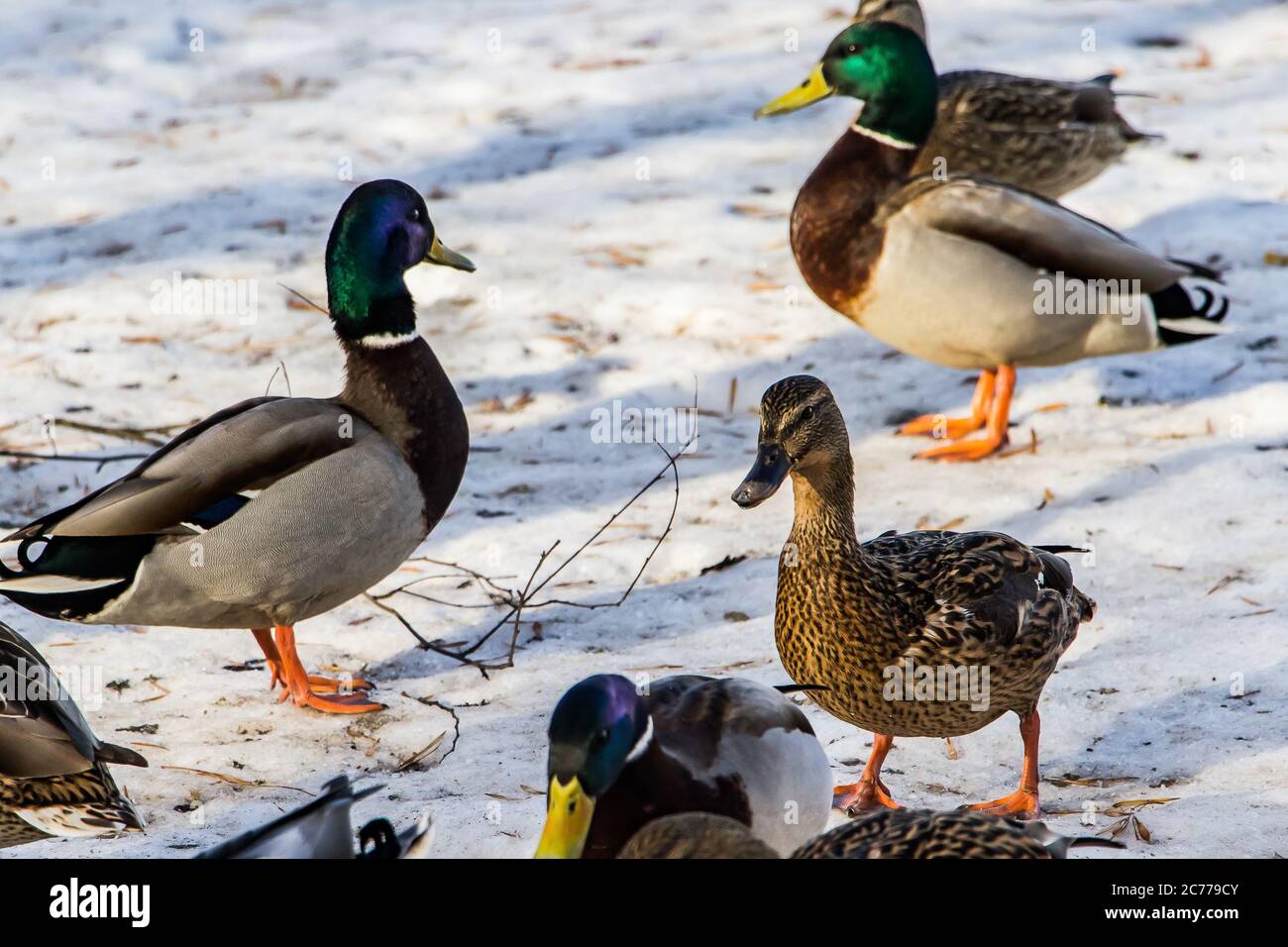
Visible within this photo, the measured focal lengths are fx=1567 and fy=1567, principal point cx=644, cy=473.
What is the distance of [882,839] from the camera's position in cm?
278

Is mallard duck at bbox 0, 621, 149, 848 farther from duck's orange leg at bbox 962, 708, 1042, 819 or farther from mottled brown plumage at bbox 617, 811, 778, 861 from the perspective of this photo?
duck's orange leg at bbox 962, 708, 1042, 819

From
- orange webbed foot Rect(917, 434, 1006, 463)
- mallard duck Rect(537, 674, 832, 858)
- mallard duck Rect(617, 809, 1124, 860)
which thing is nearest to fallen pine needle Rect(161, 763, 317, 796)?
mallard duck Rect(537, 674, 832, 858)

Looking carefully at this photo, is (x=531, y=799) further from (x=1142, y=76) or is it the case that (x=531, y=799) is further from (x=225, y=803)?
(x=1142, y=76)

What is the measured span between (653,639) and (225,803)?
4.64ft

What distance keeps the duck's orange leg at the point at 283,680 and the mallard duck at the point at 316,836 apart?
1769mm

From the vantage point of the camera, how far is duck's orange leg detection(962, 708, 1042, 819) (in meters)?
3.69

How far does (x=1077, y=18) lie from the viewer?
32.6ft

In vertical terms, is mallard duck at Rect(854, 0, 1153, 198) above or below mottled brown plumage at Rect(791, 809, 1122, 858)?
above

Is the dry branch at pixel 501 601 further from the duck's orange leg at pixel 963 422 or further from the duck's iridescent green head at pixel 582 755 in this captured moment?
the duck's iridescent green head at pixel 582 755

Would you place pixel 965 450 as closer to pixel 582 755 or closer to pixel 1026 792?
pixel 1026 792

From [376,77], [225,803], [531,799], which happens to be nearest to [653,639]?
[531,799]

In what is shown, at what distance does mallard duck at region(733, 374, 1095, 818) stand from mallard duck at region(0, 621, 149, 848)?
5.13 ft

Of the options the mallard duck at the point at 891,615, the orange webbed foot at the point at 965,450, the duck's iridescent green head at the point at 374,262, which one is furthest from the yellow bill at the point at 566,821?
the orange webbed foot at the point at 965,450

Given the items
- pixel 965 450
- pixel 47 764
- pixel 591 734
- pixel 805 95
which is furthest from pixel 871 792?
pixel 805 95
